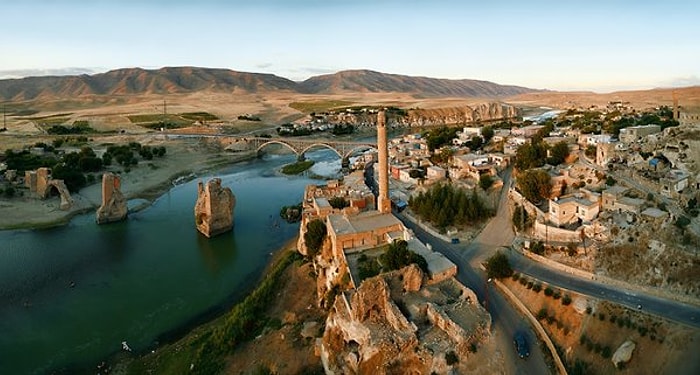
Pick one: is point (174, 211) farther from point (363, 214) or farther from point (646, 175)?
point (646, 175)

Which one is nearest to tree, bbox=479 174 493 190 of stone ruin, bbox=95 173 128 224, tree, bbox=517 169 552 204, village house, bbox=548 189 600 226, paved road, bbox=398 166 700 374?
tree, bbox=517 169 552 204

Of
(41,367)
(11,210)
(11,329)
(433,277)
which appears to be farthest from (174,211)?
(433,277)

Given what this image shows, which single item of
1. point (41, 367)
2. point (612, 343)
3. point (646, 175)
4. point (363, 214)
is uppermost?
point (646, 175)

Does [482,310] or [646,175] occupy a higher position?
[646,175]

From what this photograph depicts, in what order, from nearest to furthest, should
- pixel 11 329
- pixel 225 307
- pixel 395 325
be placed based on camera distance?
pixel 395 325 < pixel 11 329 < pixel 225 307

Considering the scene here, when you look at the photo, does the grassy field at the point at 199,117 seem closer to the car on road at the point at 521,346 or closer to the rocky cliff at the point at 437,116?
the rocky cliff at the point at 437,116

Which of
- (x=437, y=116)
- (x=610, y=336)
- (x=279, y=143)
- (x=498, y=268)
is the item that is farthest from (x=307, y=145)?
(x=437, y=116)

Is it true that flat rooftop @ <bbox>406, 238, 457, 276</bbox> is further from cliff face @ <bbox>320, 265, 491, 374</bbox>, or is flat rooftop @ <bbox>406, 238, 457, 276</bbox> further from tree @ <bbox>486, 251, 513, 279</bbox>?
tree @ <bbox>486, 251, 513, 279</bbox>

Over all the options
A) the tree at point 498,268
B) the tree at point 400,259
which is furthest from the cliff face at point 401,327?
the tree at point 498,268
